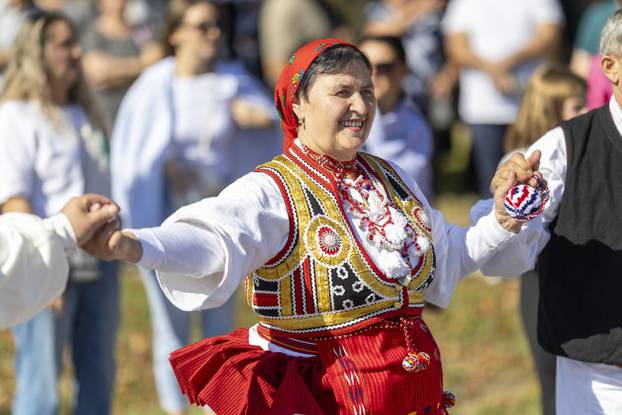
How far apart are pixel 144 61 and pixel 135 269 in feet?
5.46

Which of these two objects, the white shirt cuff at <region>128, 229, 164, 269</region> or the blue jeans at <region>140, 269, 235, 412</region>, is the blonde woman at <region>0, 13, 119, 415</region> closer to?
the blue jeans at <region>140, 269, 235, 412</region>

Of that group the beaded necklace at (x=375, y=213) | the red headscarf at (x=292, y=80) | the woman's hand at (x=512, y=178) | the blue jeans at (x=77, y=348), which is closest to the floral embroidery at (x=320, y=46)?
the red headscarf at (x=292, y=80)

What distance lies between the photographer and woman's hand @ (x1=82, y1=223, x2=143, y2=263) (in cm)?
350

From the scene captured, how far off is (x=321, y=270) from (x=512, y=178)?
26.3 inches

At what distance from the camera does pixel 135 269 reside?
9750 millimetres

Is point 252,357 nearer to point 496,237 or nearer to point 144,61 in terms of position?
point 496,237

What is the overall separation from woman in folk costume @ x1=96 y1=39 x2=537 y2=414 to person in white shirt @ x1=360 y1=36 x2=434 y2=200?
8.38ft

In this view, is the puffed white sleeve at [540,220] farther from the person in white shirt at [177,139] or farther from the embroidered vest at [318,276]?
the person in white shirt at [177,139]

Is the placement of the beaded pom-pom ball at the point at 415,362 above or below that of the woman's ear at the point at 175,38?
below

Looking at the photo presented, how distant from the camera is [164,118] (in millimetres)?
6656

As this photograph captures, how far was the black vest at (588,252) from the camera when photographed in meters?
4.14

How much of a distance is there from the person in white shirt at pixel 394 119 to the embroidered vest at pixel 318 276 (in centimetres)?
266

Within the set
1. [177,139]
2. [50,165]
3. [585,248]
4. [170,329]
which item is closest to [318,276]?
[585,248]

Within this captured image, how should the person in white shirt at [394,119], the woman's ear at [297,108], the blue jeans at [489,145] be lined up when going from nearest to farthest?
the woman's ear at [297,108] → the person in white shirt at [394,119] → the blue jeans at [489,145]
